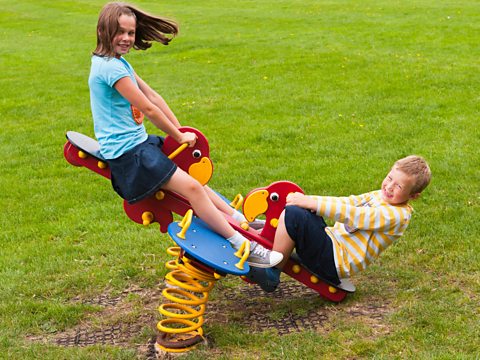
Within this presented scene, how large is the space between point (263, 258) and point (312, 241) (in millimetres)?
375

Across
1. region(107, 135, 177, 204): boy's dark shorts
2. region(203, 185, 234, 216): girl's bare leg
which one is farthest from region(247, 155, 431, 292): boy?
region(107, 135, 177, 204): boy's dark shorts

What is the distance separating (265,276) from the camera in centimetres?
458

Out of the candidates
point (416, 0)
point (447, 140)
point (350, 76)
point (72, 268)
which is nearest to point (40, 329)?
point (72, 268)

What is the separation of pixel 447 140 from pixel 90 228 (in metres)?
4.53

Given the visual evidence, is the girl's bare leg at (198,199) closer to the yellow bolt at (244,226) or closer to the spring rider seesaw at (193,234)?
the spring rider seesaw at (193,234)

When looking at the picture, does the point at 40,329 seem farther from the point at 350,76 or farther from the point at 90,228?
the point at 350,76

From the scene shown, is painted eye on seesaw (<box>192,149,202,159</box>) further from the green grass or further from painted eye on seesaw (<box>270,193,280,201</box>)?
the green grass

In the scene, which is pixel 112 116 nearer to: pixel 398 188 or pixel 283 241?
pixel 283 241

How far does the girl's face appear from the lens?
4293 millimetres

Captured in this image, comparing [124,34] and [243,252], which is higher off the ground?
[124,34]

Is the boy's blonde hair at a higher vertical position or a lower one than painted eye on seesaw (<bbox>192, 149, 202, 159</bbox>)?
higher

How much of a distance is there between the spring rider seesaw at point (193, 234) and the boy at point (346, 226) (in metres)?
0.12

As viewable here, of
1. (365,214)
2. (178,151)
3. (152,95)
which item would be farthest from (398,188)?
(152,95)

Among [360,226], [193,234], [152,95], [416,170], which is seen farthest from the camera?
[152,95]
